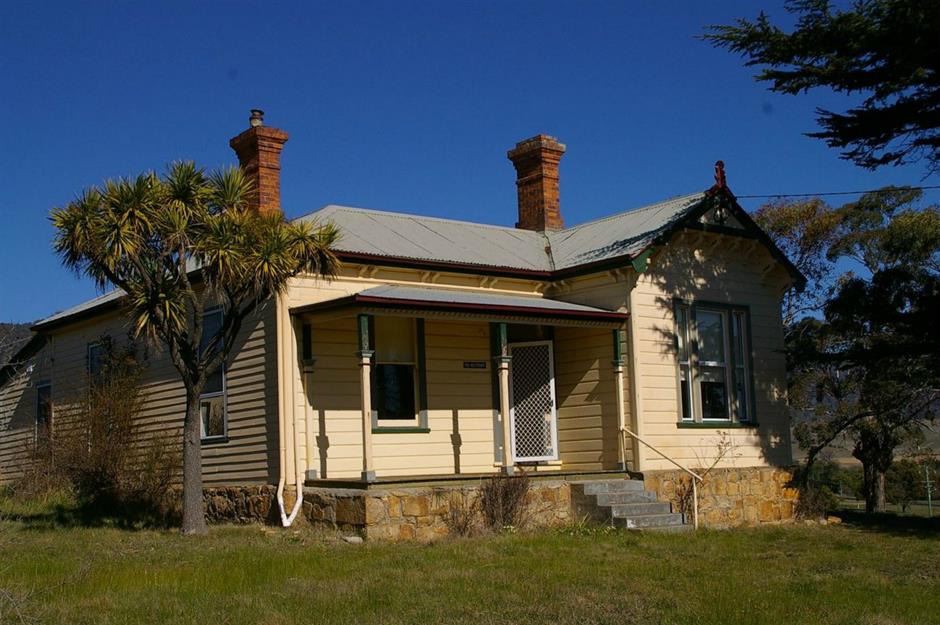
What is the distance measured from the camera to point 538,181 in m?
22.3

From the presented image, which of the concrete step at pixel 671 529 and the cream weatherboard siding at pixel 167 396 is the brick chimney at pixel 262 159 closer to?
the cream weatherboard siding at pixel 167 396

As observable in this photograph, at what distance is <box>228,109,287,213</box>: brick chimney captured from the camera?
1795 cm

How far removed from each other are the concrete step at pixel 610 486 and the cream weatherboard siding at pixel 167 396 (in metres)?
4.68

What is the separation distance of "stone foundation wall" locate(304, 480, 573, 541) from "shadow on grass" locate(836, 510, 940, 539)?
5.41 meters

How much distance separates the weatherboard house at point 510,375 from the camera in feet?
52.7

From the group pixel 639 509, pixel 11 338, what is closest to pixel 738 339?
pixel 639 509

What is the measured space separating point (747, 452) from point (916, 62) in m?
Answer: 7.03

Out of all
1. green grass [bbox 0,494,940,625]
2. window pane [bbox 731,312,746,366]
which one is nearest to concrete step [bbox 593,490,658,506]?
green grass [bbox 0,494,940,625]

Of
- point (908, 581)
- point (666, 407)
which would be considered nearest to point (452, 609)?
point (908, 581)

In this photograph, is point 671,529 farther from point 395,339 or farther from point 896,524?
point 395,339

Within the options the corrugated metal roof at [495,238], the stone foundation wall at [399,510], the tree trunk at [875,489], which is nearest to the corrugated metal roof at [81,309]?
the corrugated metal roof at [495,238]

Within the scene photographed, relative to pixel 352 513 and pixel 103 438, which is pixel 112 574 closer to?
pixel 352 513

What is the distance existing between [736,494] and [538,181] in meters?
7.65

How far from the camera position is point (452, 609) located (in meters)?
9.55
